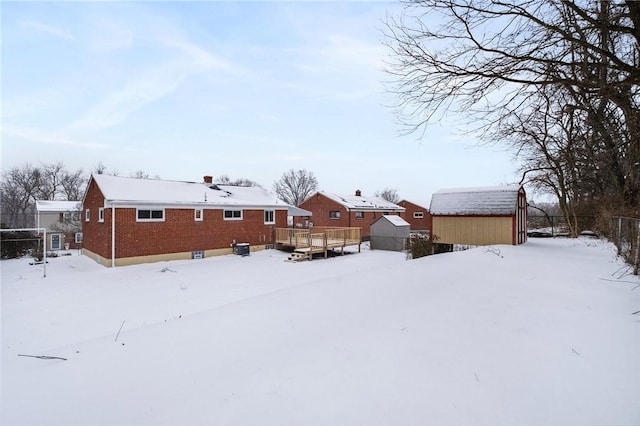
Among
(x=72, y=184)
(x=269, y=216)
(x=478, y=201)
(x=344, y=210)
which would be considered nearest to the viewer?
(x=478, y=201)

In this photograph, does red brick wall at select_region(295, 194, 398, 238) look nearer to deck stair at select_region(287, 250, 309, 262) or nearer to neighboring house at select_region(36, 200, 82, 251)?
deck stair at select_region(287, 250, 309, 262)

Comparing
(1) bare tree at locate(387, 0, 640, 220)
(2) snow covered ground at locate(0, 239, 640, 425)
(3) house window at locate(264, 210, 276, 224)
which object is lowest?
(2) snow covered ground at locate(0, 239, 640, 425)

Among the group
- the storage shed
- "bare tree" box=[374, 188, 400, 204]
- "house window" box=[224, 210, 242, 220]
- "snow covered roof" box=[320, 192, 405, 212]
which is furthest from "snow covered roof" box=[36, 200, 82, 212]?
"bare tree" box=[374, 188, 400, 204]

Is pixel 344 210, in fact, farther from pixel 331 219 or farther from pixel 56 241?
Answer: pixel 56 241

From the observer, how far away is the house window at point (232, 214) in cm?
1867

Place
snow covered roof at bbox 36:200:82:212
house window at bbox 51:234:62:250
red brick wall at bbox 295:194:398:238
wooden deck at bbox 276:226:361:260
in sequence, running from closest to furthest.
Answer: wooden deck at bbox 276:226:361:260 < house window at bbox 51:234:62:250 < snow covered roof at bbox 36:200:82:212 < red brick wall at bbox 295:194:398:238

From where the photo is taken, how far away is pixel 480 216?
1427cm

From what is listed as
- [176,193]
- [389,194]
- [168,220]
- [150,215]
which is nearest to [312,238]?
[168,220]

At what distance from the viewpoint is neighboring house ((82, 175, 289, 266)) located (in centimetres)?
1487

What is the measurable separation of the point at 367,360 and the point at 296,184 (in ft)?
215

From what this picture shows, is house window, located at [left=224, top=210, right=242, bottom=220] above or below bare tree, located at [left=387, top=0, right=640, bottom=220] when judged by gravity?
below

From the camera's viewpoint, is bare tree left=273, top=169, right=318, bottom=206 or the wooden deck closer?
the wooden deck

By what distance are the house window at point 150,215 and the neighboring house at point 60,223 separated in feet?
43.5

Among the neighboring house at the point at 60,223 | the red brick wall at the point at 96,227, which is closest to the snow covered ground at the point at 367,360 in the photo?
the red brick wall at the point at 96,227
